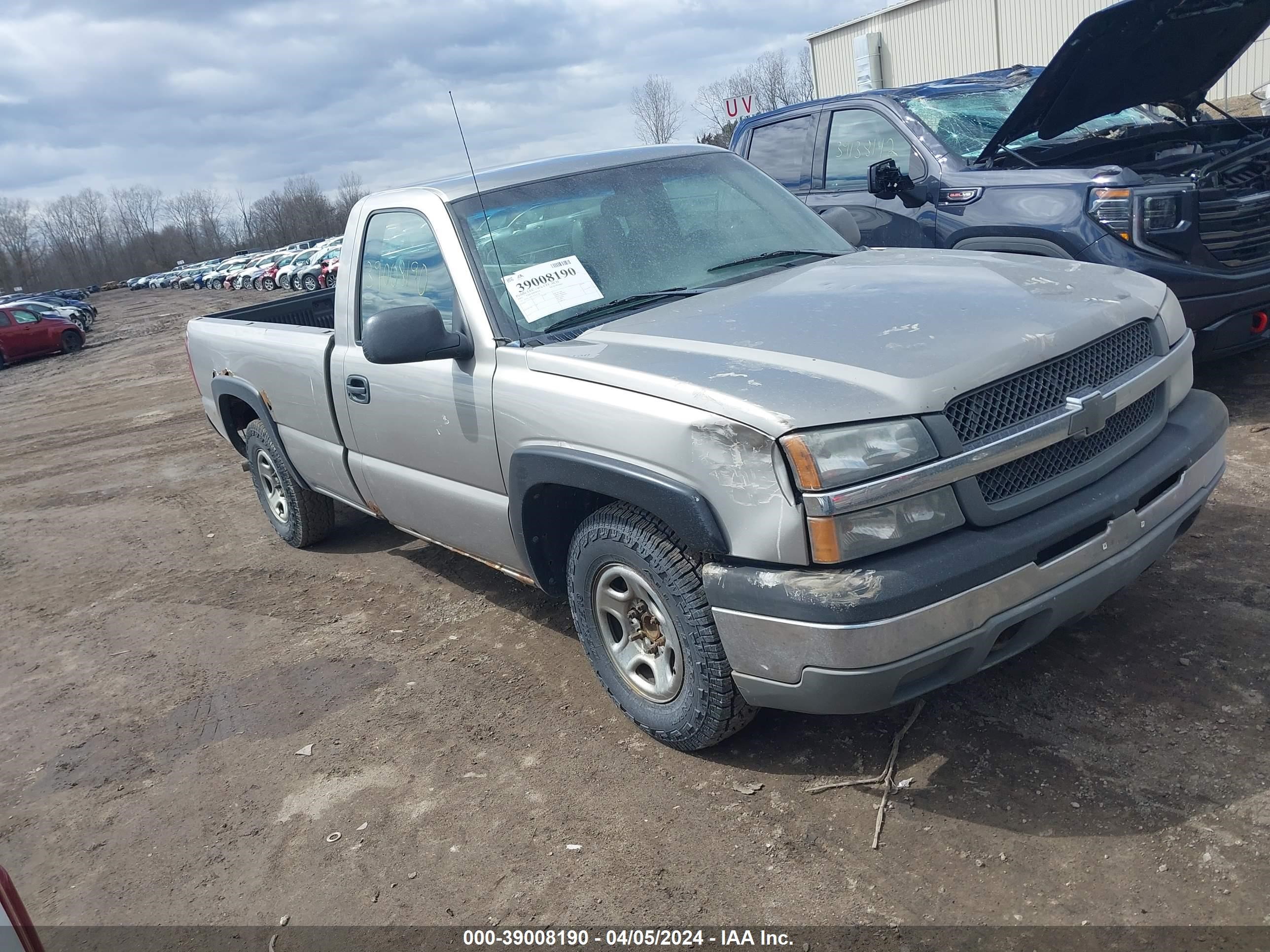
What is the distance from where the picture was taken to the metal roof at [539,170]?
397 centimetres

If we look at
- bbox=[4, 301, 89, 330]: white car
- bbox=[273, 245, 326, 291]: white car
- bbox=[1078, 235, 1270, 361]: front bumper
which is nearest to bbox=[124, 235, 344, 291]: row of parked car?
bbox=[273, 245, 326, 291]: white car

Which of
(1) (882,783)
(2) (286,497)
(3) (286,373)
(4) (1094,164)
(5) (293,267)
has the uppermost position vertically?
(4) (1094,164)

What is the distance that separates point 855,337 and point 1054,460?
65 centimetres

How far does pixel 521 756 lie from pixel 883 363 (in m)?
1.80

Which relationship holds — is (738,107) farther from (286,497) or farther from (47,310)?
(286,497)

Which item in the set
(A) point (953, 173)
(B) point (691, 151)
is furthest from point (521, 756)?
(A) point (953, 173)

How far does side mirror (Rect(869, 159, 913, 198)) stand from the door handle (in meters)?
3.41

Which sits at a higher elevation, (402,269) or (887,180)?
(402,269)

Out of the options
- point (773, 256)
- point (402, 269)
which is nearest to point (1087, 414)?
point (773, 256)

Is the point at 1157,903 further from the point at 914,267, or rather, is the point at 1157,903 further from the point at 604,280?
the point at 604,280

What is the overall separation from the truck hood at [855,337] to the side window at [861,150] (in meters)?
2.87

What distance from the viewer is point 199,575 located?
5996 millimetres

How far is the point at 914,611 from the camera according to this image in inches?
99.4

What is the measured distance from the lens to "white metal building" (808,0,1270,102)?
3250 centimetres
